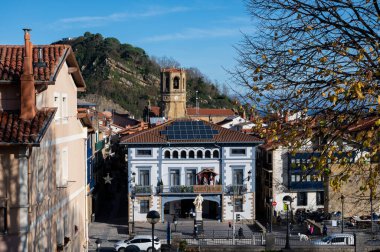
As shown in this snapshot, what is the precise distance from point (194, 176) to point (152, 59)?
13234 cm

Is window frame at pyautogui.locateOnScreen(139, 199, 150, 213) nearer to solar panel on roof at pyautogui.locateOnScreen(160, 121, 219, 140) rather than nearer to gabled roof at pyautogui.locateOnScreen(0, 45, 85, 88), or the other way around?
solar panel on roof at pyautogui.locateOnScreen(160, 121, 219, 140)

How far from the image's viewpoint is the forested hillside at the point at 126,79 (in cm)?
13812

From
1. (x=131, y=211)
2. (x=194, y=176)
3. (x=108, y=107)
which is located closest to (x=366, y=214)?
(x=194, y=176)

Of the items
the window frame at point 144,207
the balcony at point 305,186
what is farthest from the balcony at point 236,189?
the window frame at point 144,207

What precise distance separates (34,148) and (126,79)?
138 metres

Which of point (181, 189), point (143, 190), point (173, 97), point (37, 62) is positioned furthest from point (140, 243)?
point (173, 97)

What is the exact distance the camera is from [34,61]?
14906 mm

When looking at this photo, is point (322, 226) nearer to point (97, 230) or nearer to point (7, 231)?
point (97, 230)

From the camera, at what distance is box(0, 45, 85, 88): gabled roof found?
44.7ft

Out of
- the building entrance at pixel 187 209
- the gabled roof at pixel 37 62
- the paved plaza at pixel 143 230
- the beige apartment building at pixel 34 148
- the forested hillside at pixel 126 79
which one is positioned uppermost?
the forested hillside at pixel 126 79

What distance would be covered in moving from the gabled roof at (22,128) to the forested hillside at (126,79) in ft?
381

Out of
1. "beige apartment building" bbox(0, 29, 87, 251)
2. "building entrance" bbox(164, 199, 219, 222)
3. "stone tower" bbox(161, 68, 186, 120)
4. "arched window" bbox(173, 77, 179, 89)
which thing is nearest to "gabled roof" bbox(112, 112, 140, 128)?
"stone tower" bbox(161, 68, 186, 120)

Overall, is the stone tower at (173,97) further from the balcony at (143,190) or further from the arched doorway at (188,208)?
the balcony at (143,190)

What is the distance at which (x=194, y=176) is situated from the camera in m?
42.0
